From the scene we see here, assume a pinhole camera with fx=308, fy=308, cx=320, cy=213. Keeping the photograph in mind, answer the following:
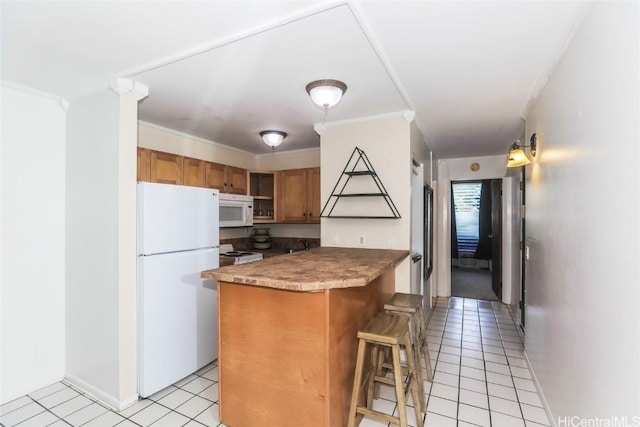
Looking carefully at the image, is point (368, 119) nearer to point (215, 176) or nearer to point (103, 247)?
point (215, 176)

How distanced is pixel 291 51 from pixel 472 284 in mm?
6309

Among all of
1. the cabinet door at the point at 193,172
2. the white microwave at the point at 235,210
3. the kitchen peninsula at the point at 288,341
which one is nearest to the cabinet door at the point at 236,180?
the white microwave at the point at 235,210

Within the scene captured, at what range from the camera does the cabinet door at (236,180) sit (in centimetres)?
414

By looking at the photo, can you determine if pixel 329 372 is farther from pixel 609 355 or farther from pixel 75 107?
pixel 75 107

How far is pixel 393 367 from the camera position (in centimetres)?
188

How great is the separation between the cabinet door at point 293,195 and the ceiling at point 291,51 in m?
1.43

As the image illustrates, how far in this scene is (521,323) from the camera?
373 cm

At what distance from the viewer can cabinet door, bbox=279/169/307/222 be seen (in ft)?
14.4

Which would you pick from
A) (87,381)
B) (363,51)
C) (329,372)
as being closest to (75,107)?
(87,381)

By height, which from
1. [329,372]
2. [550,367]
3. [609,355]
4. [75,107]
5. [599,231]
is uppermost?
[75,107]

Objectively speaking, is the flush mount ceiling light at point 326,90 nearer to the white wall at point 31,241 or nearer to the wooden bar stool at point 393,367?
the wooden bar stool at point 393,367

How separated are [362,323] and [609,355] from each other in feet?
4.28

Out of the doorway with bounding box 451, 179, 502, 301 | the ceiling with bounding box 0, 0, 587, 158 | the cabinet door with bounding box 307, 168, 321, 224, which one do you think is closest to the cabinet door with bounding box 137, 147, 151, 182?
the ceiling with bounding box 0, 0, 587, 158

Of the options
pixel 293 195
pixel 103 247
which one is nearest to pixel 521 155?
pixel 293 195
